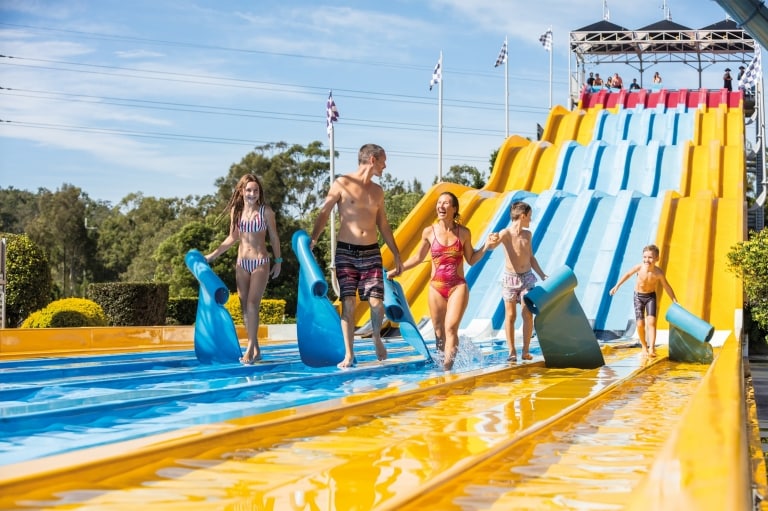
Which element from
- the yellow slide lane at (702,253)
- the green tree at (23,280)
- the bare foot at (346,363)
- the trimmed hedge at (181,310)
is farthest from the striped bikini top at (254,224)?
the trimmed hedge at (181,310)

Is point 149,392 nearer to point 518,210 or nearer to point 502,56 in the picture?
point 518,210

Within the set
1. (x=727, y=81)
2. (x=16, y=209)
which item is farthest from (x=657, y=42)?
(x=16, y=209)

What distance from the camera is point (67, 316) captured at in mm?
11836

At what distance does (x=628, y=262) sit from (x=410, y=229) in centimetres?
332

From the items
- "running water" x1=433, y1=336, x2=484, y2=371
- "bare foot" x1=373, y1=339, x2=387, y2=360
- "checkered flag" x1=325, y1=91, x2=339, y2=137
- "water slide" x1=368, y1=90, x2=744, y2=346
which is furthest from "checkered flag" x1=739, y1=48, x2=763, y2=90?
"bare foot" x1=373, y1=339, x2=387, y2=360

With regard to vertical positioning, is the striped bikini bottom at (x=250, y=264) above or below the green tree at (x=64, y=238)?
below

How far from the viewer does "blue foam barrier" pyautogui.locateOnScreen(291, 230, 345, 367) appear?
6824 millimetres

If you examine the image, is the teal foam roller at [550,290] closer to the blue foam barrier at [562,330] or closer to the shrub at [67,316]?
the blue foam barrier at [562,330]

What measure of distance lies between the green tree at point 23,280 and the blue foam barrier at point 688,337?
943 cm

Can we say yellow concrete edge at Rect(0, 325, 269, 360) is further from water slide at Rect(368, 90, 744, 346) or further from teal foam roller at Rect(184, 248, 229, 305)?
water slide at Rect(368, 90, 744, 346)

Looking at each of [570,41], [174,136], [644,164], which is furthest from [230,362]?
[174,136]

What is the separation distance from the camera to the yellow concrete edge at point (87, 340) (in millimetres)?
9125

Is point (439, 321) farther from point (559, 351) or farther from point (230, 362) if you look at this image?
point (230, 362)

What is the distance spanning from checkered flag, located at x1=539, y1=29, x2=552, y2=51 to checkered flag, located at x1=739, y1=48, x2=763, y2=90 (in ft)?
18.7
